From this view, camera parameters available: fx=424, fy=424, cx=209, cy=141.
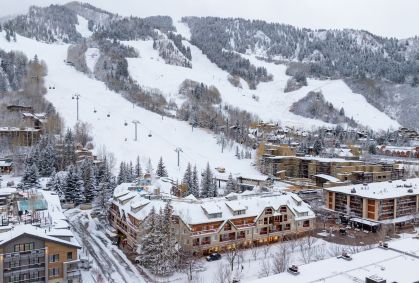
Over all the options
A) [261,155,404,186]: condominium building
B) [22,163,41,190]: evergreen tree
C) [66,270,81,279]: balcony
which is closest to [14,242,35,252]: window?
[66,270,81,279]: balcony

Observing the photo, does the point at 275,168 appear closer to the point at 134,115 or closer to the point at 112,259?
the point at 134,115

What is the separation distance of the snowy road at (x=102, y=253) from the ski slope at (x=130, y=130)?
24.3 metres

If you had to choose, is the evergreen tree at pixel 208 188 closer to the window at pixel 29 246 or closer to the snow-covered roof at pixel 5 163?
the snow-covered roof at pixel 5 163

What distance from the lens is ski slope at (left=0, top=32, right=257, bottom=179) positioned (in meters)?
85.4

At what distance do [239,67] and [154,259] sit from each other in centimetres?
16613

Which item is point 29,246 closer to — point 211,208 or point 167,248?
point 167,248

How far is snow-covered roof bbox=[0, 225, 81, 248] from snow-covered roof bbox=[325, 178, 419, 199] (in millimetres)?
38801

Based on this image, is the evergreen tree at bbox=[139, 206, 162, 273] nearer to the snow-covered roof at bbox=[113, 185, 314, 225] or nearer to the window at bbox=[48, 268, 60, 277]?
the snow-covered roof at bbox=[113, 185, 314, 225]

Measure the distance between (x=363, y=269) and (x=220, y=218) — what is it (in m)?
19.8

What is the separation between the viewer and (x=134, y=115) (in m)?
108

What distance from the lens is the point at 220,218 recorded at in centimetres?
4369

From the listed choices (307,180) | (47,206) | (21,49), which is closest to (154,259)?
(47,206)

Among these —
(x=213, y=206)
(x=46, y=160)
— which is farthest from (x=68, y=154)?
(x=213, y=206)

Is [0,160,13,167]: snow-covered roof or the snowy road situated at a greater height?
[0,160,13,167]: snow-covered roof
